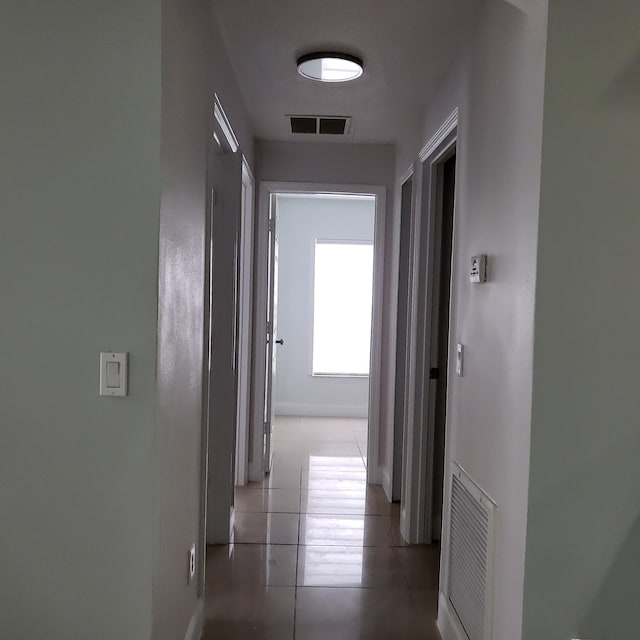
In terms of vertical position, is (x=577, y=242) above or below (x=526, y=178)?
below

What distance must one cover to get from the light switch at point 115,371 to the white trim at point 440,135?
183cm

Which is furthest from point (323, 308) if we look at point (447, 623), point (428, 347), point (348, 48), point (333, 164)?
point (447, 623)

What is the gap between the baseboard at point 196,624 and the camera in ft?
7.37

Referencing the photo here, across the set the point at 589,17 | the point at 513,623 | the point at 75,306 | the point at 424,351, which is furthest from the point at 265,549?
the point at 589,17

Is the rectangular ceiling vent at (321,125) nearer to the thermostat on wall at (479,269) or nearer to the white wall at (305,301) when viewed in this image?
the thermostat on wall at (479,269)

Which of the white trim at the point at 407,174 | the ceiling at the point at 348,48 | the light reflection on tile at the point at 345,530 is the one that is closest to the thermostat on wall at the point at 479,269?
the ceiling at the point at 348,48

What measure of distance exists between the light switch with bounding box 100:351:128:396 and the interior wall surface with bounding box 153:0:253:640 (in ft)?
0.30

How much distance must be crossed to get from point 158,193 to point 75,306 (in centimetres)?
38

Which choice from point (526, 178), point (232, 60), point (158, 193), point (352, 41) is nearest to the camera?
point (158, 193)

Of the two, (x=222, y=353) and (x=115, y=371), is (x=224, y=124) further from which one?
(x=115, y=371)

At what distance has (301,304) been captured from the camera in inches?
273

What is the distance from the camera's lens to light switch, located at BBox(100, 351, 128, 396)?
163cm

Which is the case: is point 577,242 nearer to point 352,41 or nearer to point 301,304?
point 352,41

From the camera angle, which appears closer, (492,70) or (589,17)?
(589,17)
